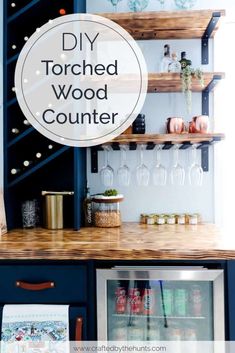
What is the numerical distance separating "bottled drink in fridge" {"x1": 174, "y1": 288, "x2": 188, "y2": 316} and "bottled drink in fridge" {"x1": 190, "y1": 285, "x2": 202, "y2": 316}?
33 millimetres

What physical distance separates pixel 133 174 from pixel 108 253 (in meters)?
0.85

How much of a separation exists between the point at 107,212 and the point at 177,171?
0.52 metres

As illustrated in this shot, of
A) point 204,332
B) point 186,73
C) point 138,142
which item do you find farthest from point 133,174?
point 204,332

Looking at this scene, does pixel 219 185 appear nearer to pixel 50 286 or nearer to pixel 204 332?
pixel 204 332

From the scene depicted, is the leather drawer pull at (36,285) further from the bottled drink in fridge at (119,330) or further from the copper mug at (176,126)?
the copper mug at (176,126)

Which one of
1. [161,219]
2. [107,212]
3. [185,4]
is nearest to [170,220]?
[161,219]

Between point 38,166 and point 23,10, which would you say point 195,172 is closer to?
point 38,166

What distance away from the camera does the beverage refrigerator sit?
5.38ft

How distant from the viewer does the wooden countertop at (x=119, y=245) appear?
62.7 inches

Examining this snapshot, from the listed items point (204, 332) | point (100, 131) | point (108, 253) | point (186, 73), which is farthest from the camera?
point (100, 131)

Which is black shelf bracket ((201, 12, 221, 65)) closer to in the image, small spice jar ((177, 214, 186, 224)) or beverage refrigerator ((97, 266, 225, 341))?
small spice jar ((177, 214, 186, 224))

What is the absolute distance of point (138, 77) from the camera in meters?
2.05

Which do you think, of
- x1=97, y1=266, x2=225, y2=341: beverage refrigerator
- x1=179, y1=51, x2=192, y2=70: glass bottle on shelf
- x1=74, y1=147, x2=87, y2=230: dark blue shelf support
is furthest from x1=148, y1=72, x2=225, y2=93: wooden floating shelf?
x1=97, y1=266, x2=225, y2=341: beverage refrigerator

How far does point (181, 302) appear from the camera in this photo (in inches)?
68.1
